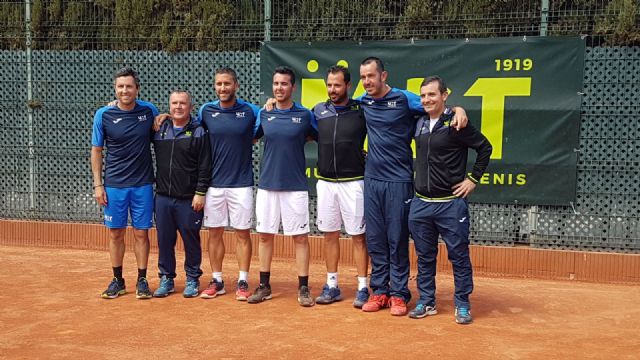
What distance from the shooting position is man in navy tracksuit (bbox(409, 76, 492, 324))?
215 inches

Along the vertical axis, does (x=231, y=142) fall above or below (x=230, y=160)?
above

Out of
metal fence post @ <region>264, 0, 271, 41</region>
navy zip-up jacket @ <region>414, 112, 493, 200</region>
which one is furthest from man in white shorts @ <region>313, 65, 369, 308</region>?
metal fence post @ <region>264, 0, 271, 41</region>

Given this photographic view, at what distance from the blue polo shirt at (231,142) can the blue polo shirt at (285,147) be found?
18 cm

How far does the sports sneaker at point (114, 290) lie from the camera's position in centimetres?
617

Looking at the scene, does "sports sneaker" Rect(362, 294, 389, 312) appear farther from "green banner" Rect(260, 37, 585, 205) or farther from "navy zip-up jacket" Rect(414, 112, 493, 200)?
"green banner" Rect(260, 37, 585, 205)

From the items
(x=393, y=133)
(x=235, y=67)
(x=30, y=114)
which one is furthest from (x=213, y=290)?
(x=30, y=114)

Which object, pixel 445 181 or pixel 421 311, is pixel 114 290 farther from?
pixel 445 181

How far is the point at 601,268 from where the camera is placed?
7129 millimetres

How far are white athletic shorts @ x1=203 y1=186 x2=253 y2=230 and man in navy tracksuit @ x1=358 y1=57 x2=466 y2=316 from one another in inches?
43.9

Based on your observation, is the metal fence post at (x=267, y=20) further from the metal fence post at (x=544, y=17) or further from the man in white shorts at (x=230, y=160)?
the metal fence post at (x=544, y=17)

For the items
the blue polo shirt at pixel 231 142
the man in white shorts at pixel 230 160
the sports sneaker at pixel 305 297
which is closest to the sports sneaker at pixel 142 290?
the man in white shorts at pixel 230 160

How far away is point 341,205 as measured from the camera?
5.96 metres

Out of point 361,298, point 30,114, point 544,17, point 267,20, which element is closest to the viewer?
point 361,298

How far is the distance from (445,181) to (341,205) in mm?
990
